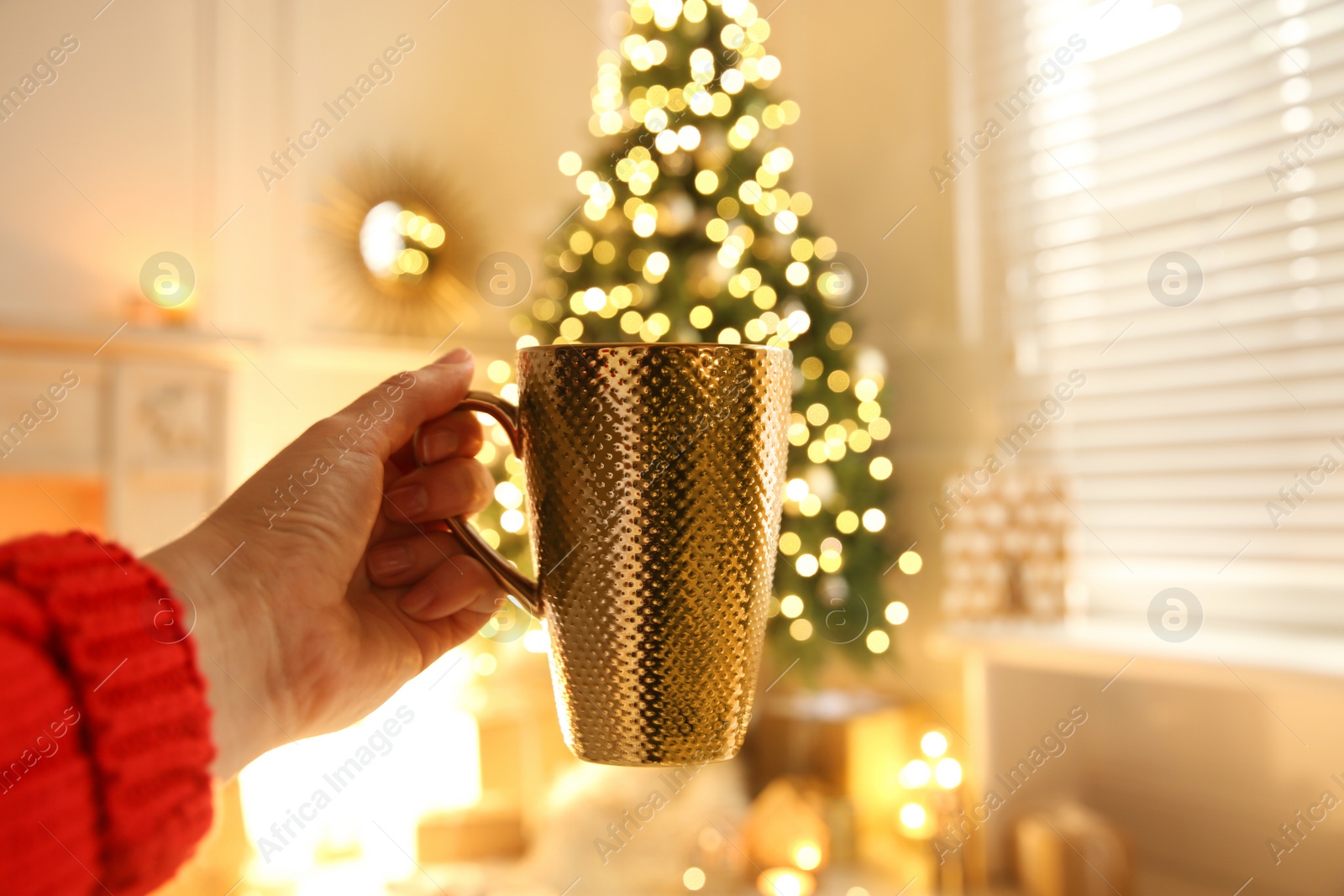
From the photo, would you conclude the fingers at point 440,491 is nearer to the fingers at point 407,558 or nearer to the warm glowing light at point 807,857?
the fingers at point 407,558

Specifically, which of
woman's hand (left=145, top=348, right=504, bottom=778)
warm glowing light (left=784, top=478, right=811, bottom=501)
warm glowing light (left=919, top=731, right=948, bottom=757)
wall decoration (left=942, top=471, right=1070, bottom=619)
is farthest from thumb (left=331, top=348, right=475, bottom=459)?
warm glowing light (left=919, top=731, right=948, bottom=757)

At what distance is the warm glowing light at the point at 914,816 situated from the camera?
78.8 inches

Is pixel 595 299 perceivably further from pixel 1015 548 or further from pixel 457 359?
pixel 457 359

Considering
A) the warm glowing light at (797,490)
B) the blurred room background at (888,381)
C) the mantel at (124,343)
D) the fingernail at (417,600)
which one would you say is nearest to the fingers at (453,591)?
the fingernail at (417,600)

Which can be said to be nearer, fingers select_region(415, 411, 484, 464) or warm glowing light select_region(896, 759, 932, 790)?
fingers select_region(415, 411, 484, 464)

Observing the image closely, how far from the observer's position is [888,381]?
2.52m

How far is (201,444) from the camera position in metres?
2.22

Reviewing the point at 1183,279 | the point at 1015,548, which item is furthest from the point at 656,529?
the point at 1183,279

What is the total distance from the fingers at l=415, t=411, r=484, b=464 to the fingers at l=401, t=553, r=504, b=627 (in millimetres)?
65

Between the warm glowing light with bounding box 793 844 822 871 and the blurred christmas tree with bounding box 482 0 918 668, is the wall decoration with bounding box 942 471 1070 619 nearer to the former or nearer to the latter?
the blurred christmas tree with bounding box 482 0 918 668

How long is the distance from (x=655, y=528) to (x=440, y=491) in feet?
0.57

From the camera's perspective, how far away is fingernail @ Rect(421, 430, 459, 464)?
54 centimetres

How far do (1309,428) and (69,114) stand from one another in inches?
104

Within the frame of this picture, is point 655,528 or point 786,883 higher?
point 655,528
